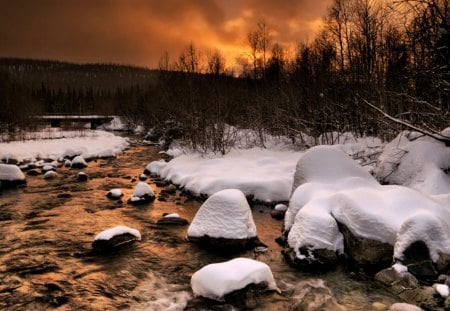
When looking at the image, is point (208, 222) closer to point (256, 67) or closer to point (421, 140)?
point (421, 140)

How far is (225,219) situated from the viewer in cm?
859

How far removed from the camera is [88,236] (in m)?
9.46

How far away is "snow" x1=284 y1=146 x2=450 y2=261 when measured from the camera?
6602mm

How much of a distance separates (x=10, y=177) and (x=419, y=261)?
1490 cm

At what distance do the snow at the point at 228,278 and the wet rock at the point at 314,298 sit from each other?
0.45 meters

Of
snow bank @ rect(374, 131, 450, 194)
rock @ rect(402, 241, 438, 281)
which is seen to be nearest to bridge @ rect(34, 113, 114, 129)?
snow bank @ rect(374, 131, 450, 194)

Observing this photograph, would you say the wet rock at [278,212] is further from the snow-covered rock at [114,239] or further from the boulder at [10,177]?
the boulder at [10,177]

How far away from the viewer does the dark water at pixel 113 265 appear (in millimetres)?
6176

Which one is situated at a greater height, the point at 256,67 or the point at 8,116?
the point at 256,67

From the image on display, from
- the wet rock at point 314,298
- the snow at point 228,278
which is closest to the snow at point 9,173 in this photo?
the snow at point 228,278

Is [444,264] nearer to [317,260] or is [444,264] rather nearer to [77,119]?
[317,260]

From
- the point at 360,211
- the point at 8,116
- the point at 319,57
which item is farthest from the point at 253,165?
the point at 8,116

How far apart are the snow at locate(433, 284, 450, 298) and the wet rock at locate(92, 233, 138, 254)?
19.6 feet

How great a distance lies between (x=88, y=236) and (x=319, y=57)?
2938 centimetres
